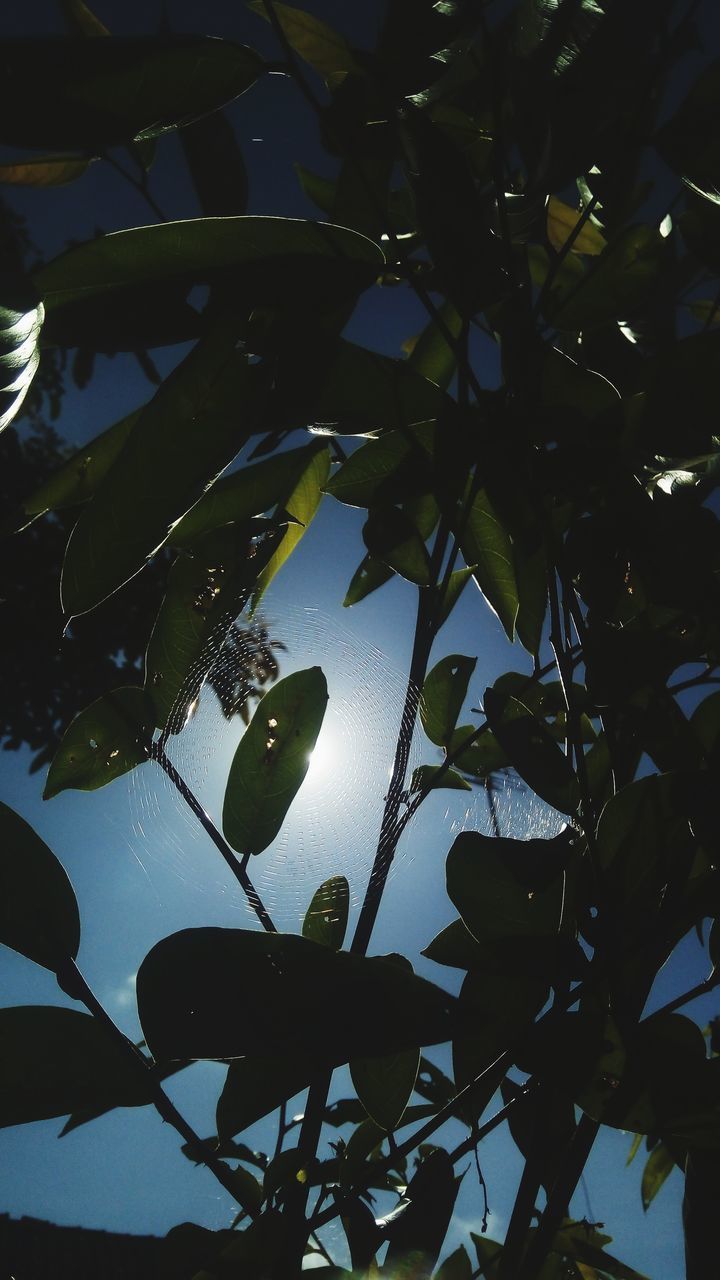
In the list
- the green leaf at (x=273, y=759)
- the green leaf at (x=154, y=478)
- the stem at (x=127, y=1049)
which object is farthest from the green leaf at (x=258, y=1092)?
the green leaf at (x=154, y=478)

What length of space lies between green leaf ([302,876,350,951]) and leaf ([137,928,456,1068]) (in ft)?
0.61

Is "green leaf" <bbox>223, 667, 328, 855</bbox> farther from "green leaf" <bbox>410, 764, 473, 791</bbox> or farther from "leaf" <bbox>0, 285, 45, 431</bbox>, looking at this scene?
"leaf" <bbox>0, 285, 45, 431</bbox>

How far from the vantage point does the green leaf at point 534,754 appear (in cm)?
43

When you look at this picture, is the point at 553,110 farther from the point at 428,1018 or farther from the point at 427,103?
the point at 428,1018

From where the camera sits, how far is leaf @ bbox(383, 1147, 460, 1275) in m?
0.42

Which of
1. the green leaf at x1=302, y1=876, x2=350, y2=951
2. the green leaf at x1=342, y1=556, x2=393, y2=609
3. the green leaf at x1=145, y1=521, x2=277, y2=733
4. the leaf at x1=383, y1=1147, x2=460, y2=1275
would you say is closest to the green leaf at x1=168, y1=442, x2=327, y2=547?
the green leaf at x1=145, y1=521, x2=277, y2=733

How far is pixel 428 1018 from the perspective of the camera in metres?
0.34

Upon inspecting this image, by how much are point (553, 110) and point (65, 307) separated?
0.75 ft

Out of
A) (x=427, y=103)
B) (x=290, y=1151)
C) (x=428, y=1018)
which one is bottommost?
(x=290, y=1151)

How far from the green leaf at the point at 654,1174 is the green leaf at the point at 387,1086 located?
40cm

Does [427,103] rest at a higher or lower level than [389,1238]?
higher

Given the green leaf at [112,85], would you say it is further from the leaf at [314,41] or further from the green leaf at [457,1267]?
the green leaf at [457,1267]

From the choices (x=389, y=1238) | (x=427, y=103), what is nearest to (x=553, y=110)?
(x=427, y=103)

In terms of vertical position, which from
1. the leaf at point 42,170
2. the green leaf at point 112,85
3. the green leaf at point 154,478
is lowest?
the green leaf at point 154,478
